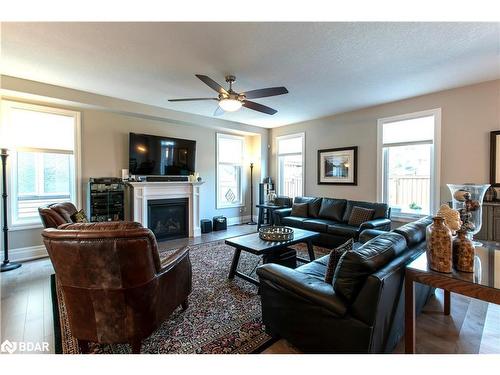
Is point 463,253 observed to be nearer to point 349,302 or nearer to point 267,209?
point 349,302

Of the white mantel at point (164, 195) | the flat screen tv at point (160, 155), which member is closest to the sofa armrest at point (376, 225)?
the white mantel at point (164, 195)

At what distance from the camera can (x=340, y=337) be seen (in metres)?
1.47

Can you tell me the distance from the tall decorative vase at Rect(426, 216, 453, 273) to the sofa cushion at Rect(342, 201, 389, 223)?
2.88 meters

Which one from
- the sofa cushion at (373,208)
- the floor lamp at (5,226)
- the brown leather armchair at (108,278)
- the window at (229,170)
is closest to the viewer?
the brown leather armchair at (108,278)

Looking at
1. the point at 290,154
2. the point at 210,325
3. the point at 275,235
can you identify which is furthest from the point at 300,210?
the point at 210,325

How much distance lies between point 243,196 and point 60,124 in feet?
14.1

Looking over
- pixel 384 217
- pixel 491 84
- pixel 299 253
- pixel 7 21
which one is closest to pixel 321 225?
pixel 299 253

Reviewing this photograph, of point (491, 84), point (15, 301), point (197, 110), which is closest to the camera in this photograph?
point (15, 301)

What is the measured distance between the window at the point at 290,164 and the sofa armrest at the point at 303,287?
4.38 m

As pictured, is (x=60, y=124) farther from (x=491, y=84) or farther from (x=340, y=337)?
(x=491, y=84)

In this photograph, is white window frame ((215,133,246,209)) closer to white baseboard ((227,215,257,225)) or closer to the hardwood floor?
white baseboard ((227,215,257,225))

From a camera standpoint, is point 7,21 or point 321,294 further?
point 7,21

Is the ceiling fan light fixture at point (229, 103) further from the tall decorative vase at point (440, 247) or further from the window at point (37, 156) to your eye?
the window at point (37, 156)

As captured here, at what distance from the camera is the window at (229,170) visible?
20.3ft
